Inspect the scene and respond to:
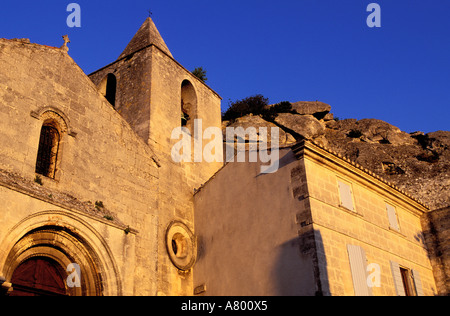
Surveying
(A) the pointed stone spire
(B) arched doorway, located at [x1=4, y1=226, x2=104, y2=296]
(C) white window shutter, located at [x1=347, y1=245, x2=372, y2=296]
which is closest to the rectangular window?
(C) white window shutter, located at [x1=347, y1=245, x2=372, y2=296]

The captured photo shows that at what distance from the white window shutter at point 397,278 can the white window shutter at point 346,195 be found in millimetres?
2265

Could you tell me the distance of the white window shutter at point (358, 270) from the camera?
37.1 feet

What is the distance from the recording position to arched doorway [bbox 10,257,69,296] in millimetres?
9414

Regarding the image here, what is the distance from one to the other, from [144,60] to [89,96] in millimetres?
4781

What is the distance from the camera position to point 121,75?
54.7ft

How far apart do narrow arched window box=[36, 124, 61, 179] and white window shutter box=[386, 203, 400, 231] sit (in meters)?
10.1

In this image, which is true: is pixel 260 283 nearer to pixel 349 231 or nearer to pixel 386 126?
pixel 349 231

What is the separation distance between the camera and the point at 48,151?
1047 centimetres

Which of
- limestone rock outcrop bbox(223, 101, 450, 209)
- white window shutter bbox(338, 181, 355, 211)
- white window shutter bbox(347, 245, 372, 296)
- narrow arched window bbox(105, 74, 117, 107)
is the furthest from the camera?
limestone rock outcrop bbox(223, 101, 450, 209)

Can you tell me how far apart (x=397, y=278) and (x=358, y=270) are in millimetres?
→ 2371

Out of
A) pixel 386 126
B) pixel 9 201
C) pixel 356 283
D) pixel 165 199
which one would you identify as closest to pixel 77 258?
pixel 9 201

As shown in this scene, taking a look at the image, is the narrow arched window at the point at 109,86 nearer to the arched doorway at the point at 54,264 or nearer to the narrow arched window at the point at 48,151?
the narrow arched window at the point at 48,151

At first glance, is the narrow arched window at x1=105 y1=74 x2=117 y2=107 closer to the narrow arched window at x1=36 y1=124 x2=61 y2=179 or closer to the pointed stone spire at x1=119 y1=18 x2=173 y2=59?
the pointed stone spire at x1=119 y1=18 x2=173 y2=59

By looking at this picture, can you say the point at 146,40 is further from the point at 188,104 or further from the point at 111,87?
the point at 188,104
